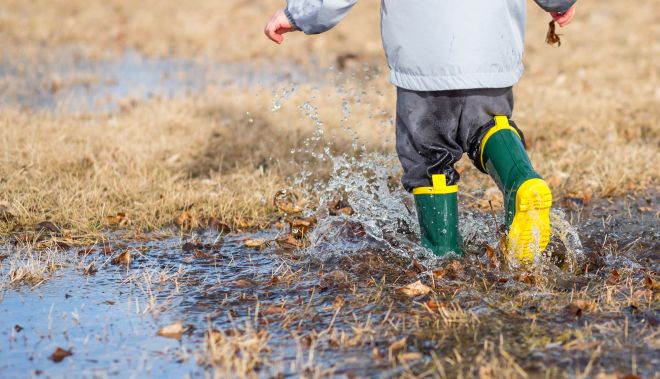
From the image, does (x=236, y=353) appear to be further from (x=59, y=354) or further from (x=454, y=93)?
(x=454, y=93)

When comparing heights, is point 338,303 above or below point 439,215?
below

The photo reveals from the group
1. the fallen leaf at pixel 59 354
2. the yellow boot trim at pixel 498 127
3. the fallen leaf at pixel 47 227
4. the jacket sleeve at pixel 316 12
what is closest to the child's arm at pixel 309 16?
the jacket sleeve at pixel 316 12

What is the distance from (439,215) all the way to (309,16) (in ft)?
3.66

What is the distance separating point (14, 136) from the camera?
6.58 meters

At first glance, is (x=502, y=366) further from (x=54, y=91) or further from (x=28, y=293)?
(x=54, y=91)

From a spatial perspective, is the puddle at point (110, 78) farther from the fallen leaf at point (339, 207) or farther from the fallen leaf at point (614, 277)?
the fallen leaf at point (614, 277)

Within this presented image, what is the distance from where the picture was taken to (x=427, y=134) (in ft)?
13.4

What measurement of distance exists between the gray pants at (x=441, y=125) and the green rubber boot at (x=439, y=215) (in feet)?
0.14

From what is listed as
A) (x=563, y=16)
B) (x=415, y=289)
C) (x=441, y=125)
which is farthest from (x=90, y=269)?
(x=563, y=16)

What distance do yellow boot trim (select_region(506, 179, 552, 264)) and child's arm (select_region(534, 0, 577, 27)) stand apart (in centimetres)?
87

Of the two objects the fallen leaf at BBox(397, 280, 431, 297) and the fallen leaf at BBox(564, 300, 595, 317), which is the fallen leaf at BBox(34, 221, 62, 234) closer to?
the fallen leaf at BBox(397, 280, 431, 297)

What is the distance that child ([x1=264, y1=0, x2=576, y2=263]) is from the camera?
3820 mm

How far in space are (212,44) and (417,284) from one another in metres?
8.71

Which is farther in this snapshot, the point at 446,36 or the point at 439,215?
the point at 439,215
